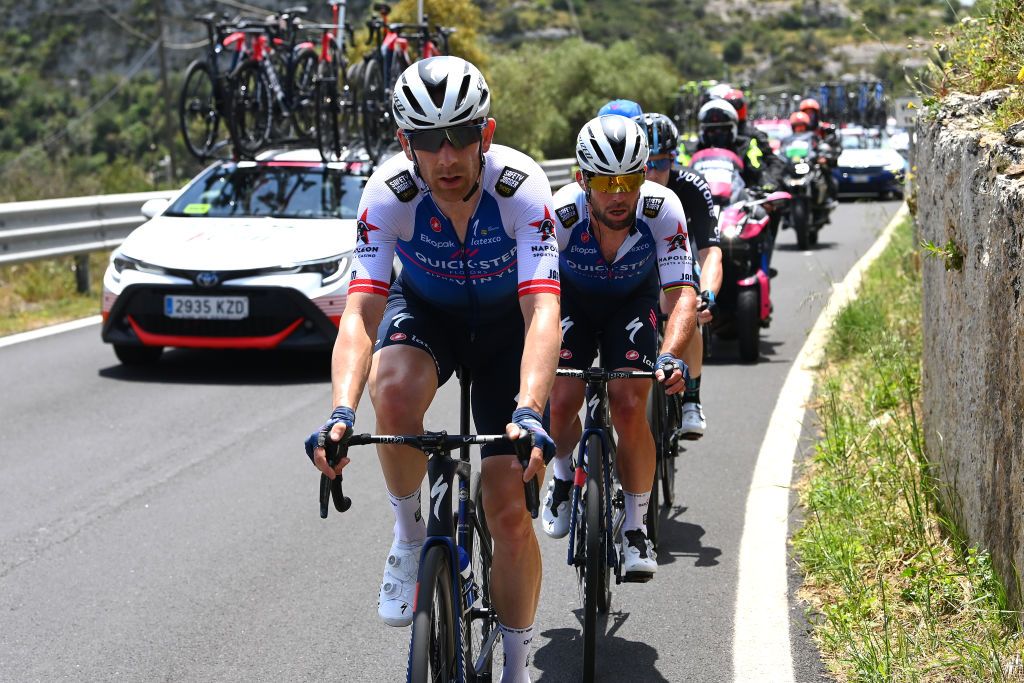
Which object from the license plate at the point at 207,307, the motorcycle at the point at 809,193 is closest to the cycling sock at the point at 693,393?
the license plate at the point at 207,307

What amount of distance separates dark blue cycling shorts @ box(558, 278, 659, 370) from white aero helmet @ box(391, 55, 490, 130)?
6.75 feet

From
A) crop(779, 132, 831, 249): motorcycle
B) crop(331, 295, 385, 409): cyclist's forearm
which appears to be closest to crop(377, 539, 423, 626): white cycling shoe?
crop(331, 295, 385, 409): cyclist's forearm

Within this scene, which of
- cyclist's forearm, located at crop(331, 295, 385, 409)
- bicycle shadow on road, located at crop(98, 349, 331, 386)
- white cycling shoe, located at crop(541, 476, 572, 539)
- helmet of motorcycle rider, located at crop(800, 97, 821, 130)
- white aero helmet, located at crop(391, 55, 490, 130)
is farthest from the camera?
helmet of motorcycle rider, located at crop(800, 97, 821, 130)

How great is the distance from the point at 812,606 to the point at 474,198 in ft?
7.72

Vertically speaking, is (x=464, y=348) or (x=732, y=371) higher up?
(x=464, y=348)

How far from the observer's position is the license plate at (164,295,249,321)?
416 inches

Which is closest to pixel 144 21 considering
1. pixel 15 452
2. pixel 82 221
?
pixel 82 221

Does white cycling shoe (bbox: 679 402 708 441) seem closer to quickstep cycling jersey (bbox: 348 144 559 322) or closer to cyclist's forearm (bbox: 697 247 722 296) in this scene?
cyclist's forearm (bbox: 697 247 722 296)

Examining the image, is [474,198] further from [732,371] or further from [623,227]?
[732,371]

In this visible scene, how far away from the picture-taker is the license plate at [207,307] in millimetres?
10578

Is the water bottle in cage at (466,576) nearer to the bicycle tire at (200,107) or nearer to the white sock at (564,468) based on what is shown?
the white sock at (564,468)

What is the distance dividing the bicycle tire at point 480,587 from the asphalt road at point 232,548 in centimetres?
68

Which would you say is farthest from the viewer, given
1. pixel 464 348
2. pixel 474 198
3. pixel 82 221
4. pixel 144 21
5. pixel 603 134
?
pixel 144 21

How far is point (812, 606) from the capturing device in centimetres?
565
